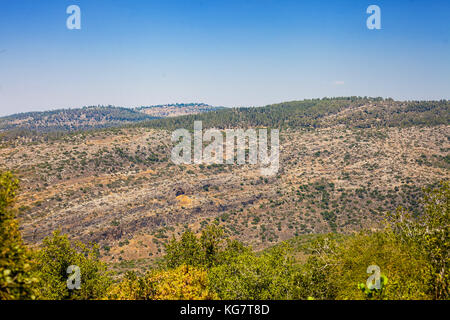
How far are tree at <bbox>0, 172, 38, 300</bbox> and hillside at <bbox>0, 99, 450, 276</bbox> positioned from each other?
47.8 meters

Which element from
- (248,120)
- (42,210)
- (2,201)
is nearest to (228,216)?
(42,210)

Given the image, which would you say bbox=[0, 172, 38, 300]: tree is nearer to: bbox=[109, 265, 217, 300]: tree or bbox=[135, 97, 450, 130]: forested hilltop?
bbox=[109, 265, 217, 300]: tree

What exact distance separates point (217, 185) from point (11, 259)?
8537 cm

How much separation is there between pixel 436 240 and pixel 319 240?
9073 millimetres

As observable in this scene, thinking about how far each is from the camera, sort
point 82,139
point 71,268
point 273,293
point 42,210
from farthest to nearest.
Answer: point 82,139
point 42,210
point 71,268
point 273,293

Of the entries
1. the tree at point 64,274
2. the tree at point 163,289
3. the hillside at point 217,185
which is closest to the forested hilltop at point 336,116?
the hillside at point 217,185

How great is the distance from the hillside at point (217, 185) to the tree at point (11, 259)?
1882 inches

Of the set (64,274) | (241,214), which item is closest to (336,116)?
(241,214)

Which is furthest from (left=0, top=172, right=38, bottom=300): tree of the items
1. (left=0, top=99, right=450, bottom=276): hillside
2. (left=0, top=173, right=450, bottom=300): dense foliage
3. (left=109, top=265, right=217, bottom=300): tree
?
(left=0, top=99, right=450, bottom=276): hillside

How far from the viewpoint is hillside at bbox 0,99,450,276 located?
64.8 meters

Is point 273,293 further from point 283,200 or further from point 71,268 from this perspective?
point 283,200

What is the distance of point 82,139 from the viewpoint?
10112cm
